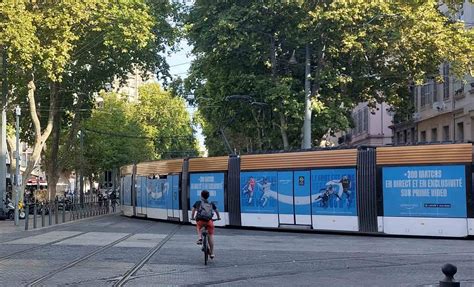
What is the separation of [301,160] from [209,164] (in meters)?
5.33

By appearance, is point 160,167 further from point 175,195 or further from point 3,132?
point 3,132

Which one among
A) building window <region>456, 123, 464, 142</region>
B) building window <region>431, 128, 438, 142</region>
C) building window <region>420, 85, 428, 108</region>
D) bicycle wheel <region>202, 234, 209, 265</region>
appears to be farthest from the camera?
building window <region>420, 85, 428, 108</region>

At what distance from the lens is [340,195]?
23531 mm

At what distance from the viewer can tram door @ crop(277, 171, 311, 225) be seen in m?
24.7

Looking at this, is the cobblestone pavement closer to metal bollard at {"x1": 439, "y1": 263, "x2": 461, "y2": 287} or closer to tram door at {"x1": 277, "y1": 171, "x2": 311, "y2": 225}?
tram door at {"x1": 277, "y1": 171, "x2": 311, "y2": 225}

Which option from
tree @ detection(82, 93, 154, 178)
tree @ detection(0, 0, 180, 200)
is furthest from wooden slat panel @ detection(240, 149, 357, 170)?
tree @ detection(82, 93, 154, 178)

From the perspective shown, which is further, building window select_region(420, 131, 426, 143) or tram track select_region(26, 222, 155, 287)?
building window select_region(420, 131, 426, 143)

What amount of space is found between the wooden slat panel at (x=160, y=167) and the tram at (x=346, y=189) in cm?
66

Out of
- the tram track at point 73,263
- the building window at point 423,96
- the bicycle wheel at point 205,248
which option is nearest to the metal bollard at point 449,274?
the tram track at point 73,263

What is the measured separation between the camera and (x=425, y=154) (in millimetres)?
21781

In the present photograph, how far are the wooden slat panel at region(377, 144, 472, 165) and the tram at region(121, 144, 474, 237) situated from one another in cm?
3

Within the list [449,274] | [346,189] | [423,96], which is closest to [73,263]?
[449,274]

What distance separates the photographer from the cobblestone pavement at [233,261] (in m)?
11.6

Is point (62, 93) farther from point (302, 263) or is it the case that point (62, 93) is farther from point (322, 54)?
point (302, 263)
